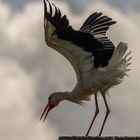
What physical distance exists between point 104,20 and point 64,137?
5.98m

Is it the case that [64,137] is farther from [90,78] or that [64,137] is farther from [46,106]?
[46,106]

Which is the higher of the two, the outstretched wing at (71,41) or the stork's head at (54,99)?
the outstretched wing at (71,41)

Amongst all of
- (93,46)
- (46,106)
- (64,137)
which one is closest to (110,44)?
(93,46)

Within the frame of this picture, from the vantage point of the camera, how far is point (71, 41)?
52.0ft

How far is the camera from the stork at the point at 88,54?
15.7 metres

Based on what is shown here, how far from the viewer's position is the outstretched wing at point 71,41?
15.7 meters

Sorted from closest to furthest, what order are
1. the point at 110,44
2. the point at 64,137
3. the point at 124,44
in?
1. the point at 64,137
2. the point at 124,44
3. the point at 110,44

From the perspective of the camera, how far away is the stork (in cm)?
1572

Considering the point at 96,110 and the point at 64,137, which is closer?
the point at 64,137

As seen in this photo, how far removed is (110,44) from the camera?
643 inches

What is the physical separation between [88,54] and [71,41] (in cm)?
60

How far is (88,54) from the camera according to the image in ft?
52.9

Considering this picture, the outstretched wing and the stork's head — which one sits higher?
the outstretched wing

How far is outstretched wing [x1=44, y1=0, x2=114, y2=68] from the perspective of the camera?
619 inches
